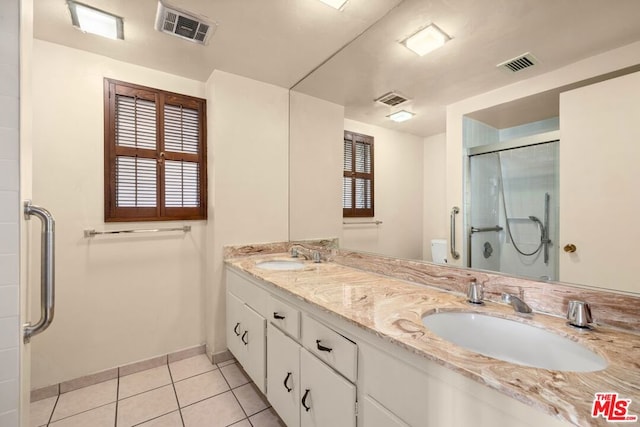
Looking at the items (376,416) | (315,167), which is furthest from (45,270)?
(315,167)

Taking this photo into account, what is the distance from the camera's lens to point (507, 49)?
43.6 inches

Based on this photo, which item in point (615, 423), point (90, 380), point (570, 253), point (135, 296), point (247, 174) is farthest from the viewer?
Answer: point (247, 174)

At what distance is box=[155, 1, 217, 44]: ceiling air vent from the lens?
149cm

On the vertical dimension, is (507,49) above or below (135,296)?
above

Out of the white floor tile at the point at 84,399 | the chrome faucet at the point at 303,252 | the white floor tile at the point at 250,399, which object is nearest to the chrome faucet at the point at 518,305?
the chrome faucet at the point at 303,252

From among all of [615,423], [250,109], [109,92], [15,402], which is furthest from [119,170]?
[615,423]

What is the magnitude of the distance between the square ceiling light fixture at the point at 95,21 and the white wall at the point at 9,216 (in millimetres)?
894

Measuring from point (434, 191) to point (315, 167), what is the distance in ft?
3.55

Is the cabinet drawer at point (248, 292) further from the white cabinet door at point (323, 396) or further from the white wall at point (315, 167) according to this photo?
the white wall at point (315, 167)

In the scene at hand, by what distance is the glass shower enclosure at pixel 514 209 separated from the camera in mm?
1014

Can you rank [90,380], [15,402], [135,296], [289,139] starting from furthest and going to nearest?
[289,139] → [135,296] → [90,380] → [15,402]

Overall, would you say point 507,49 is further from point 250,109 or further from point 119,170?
point 119,170

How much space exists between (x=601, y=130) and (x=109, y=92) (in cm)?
271

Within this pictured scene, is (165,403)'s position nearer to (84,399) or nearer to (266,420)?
(84,399)
